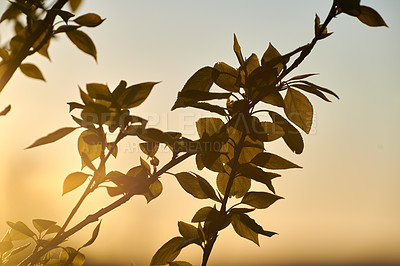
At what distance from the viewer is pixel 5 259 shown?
40.3 inches

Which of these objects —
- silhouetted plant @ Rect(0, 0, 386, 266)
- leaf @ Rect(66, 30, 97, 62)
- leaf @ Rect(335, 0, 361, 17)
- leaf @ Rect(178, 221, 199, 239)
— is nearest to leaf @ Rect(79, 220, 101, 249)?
silhouetted plant @ Rect(0, 0, 386, 266)

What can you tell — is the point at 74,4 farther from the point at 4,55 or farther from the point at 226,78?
the point at 226,78

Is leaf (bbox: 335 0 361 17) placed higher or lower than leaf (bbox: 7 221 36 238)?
higher

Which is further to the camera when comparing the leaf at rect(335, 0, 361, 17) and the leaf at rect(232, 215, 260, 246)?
the leaf at rect(232, 215, 260, 246)

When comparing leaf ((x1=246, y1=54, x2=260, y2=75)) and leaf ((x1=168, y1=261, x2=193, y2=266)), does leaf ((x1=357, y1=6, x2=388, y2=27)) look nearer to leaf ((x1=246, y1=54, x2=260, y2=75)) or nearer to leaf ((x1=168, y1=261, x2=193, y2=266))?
leaf ((x1=246, y1=54, x2=260, y2=75))

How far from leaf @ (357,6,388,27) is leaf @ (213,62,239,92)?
0.83 ft

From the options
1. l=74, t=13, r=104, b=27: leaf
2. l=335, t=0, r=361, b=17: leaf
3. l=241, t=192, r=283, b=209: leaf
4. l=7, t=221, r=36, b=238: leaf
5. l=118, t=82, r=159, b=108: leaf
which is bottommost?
l=7, t=221, r=36, b=238: leaf

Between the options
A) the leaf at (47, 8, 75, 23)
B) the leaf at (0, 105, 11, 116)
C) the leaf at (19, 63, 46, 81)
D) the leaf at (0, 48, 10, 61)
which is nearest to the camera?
the leaf at (0, 105, 11, 116)

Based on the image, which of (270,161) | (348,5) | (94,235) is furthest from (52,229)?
(348,5)

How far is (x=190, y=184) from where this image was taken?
2.96ft

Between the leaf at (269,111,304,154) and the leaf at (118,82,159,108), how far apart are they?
242mm

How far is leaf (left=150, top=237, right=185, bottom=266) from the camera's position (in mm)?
888

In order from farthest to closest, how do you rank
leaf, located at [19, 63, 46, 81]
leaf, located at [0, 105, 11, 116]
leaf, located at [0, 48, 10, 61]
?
leaf, located at [19, 63, 46, 81]
leaf, located at [0, 48, 10, 61]
leaf, located at [0, 105, 11, 116]

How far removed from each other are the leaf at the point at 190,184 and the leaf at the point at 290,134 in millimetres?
204
